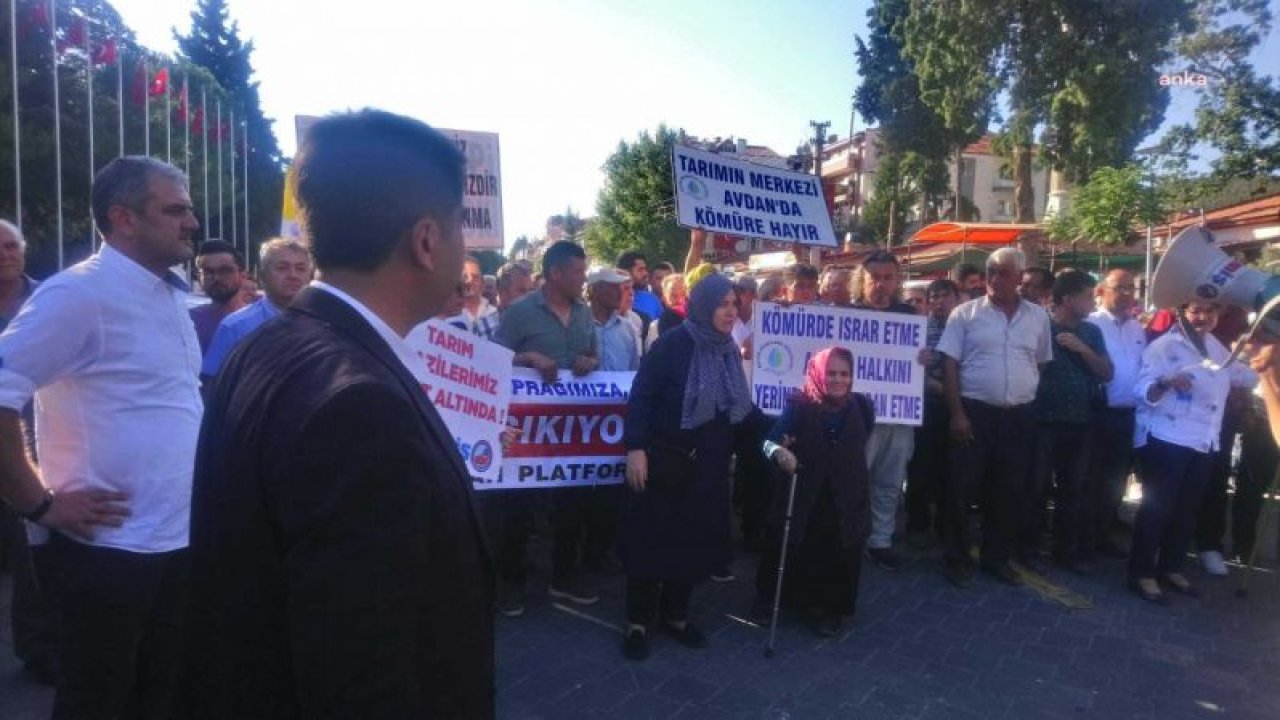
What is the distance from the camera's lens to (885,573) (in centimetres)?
600

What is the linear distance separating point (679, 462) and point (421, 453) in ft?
11.4

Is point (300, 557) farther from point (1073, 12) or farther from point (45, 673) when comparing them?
point (1073, 12)

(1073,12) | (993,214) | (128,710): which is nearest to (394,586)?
(128,710)

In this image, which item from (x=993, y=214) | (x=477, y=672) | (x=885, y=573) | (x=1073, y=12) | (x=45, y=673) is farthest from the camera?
(x=993, y=214)

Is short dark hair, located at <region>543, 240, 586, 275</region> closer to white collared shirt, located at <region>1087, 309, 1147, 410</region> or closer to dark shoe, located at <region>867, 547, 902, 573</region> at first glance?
dark shoe, located at <region>867, 547, 902, 573</region>

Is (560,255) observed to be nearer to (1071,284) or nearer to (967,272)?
(1071,284)

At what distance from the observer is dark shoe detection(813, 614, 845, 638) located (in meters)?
4.87

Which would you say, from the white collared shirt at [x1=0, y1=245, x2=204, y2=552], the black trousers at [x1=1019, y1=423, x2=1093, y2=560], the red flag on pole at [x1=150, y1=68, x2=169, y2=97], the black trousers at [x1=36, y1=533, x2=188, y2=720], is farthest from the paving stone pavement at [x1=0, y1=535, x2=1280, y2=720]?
the red flag on pole at [x1=150, y1=68, x2=169, y2=97]

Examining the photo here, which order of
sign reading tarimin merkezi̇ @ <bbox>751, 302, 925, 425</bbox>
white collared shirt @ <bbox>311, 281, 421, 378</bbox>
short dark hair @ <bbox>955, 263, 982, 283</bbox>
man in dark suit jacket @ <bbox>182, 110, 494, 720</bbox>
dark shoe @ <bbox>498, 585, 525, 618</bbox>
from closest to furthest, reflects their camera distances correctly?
1. man in dark suit jacket @ <bbox>182, 110, 494, 720</bbox>
2. white collared shirt @ <bbox>311, 281, 421, 378</bbox>
3. dark shoe @ <bbox>498, 585, 525, 618</bbox>
4. sign reading tarimin merkezi̇ @ <bbox>751, 302, 925, 425</bbox>
5. short dark hair @ <bbox>955, 263, 982, 283</bbox>

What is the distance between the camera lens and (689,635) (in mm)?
4672

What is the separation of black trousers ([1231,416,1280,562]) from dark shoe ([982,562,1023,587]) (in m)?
2.08

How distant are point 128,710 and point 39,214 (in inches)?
1289

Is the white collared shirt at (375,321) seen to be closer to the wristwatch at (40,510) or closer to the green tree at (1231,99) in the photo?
the wristwatch at (40,510)

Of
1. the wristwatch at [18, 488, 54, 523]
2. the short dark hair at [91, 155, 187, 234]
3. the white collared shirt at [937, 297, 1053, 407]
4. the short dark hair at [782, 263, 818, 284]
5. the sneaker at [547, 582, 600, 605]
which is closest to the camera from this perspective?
the wristwatch at [18, 488, 54, 523]
